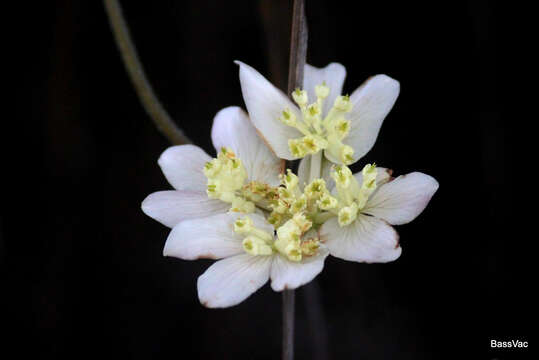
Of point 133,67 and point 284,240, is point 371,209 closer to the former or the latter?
point 284,240

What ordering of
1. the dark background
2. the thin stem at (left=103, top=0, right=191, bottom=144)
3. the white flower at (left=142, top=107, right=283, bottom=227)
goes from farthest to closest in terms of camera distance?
the dark background, the thin stem at (left=103, top=0, right=191, bottom=144), the white flower at (left=142, top=107, right=283, bottom=227)

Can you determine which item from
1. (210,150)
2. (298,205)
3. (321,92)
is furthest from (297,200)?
(210,150)

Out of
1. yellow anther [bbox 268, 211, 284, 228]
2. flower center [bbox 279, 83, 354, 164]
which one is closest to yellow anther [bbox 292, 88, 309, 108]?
flower center [bbox 279, 83, 354, 164]

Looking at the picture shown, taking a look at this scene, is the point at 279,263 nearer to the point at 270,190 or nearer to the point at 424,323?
the point at 270,190

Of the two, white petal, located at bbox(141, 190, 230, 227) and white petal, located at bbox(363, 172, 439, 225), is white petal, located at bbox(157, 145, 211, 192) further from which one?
white petal, located at bbox(363, 172, 439, 225)

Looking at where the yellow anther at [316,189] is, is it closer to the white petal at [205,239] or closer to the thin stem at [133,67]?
the white petal at [205,239]

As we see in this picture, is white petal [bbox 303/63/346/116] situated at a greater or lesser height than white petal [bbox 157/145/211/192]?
greater

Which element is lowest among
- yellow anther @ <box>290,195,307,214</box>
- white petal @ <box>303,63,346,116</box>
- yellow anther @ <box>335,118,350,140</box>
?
yellow anther @ <box>290,195,307,214</box>
